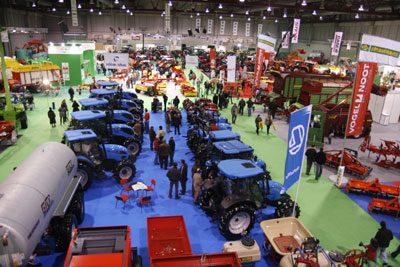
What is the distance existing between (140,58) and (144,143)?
2879 cm

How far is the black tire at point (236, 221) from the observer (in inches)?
303

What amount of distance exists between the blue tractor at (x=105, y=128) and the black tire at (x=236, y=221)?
17.2 feet

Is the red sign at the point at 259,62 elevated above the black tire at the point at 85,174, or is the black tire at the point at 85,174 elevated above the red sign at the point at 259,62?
the red sign at the point at 259,62

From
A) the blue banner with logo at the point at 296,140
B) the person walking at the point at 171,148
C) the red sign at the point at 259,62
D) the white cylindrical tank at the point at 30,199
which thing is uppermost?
the red sign at the point at 259,62

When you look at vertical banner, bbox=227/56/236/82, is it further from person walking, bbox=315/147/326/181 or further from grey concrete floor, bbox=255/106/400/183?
person walking, bbox=315/147/326/181

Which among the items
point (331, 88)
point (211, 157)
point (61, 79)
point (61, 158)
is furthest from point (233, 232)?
point (61, 79)

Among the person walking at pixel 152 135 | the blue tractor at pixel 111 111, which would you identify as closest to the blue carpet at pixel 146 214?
the person walking at pixel 152 135

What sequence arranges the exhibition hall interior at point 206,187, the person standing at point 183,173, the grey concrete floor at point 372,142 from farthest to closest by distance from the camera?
1. the grey concrete floor at point 372,142
2. the person standing at point 183,173
3. the exhibition hall interior at point 206,187

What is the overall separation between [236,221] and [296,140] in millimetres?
2802

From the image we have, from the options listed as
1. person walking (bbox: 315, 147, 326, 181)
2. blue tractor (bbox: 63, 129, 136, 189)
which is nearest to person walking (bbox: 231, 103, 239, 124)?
person walking (bbox: 315, 147, 326, 181)

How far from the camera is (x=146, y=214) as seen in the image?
29.5 ft

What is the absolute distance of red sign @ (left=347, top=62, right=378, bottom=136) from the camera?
1048cm

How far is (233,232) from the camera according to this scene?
313 inches

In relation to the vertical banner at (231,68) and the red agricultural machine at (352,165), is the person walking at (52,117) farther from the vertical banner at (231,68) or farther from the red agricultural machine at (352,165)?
the red agricultural machine at (352,165)
